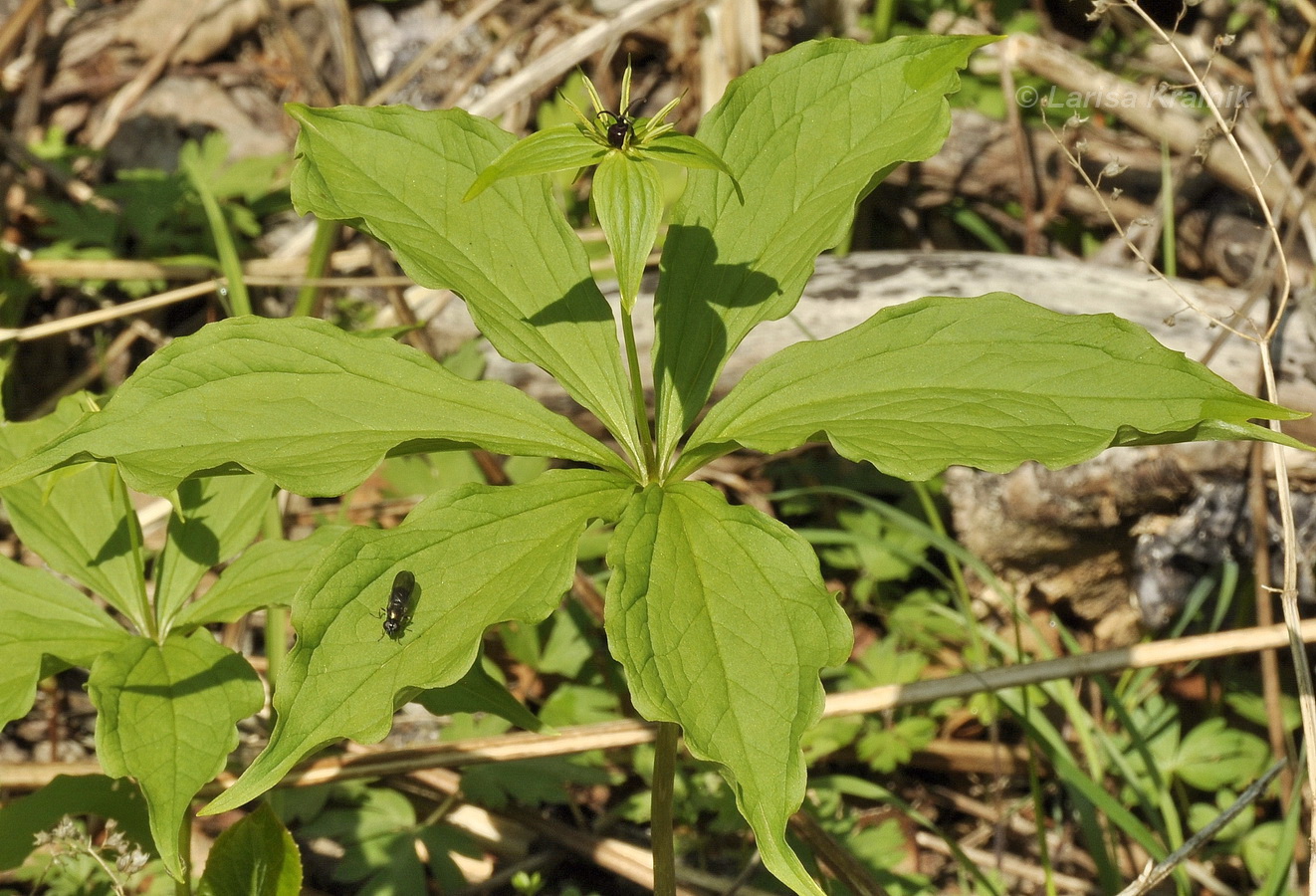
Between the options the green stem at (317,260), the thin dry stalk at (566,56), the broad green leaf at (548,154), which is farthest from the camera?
the thin dry stalk at (566,56)

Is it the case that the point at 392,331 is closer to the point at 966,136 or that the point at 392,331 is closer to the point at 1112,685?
the point at 1112,685

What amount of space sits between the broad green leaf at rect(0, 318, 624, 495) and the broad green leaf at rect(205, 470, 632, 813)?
0.37ft

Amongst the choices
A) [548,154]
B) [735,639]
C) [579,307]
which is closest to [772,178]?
[579,307]

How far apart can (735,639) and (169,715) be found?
43.2 inches

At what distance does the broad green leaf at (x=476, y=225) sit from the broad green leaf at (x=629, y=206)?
51 centimetres

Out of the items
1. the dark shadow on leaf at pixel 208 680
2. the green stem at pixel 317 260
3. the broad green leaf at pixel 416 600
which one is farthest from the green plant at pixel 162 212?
the broad green leaf at pixel 416 600

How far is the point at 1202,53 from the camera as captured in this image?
4.69 meters

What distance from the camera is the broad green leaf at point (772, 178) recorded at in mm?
2121

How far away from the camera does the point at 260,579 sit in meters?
2.33

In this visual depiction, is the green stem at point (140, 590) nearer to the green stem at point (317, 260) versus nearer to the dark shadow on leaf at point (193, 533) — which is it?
the dark shadow on leaf at point (193, 533)

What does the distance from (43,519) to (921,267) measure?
269 cm

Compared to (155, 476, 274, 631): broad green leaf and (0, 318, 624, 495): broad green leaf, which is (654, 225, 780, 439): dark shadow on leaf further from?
(155, 476, 274, 631): broad green leaf

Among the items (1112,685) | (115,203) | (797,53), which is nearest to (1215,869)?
(1112,685)

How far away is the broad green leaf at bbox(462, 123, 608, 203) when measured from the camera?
1.57 metres
